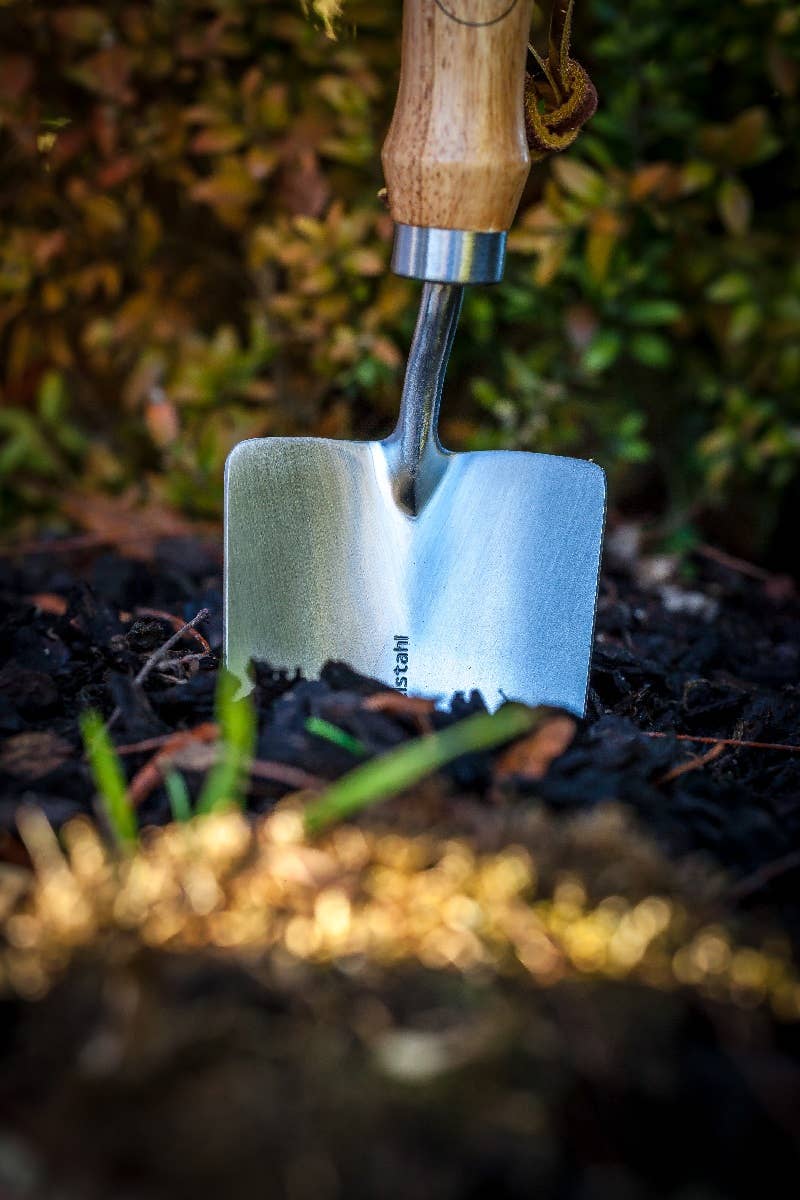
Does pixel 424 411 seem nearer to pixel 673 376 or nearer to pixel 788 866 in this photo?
pixel 788 866

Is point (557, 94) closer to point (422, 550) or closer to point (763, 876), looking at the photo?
point (422, 550)

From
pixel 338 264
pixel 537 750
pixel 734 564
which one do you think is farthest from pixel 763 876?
pixel 338 264

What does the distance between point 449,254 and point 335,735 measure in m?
0.44

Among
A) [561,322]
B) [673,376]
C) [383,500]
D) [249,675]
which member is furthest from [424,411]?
[673,376]

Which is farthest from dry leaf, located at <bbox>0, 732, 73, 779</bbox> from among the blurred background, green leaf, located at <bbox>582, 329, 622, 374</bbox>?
green leaf, located at <bbox>582, 329, 622, 374</bbox>

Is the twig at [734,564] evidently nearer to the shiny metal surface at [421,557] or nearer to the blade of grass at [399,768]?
the shiny metal surface at [421,557]

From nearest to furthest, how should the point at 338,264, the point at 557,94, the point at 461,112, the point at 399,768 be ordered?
the point at 399,768 < the point at 461,112 < the point at 557,94 < the point at 338,264

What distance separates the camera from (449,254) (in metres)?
0.89

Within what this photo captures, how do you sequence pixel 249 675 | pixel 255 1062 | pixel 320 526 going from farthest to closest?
pixel 320 526 < pixel 249 675 < pixel 255 1062

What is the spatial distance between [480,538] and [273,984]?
1.77 feet

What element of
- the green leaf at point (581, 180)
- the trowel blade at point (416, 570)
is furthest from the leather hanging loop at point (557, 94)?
the green leaf at point (581, 180)

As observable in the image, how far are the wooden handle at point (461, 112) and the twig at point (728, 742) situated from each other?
454mm

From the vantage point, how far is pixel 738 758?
2.96 feet

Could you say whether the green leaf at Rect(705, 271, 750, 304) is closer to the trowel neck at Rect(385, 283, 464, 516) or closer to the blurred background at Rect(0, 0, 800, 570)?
the blurred background at Rect(0, 0, 800, 570)
